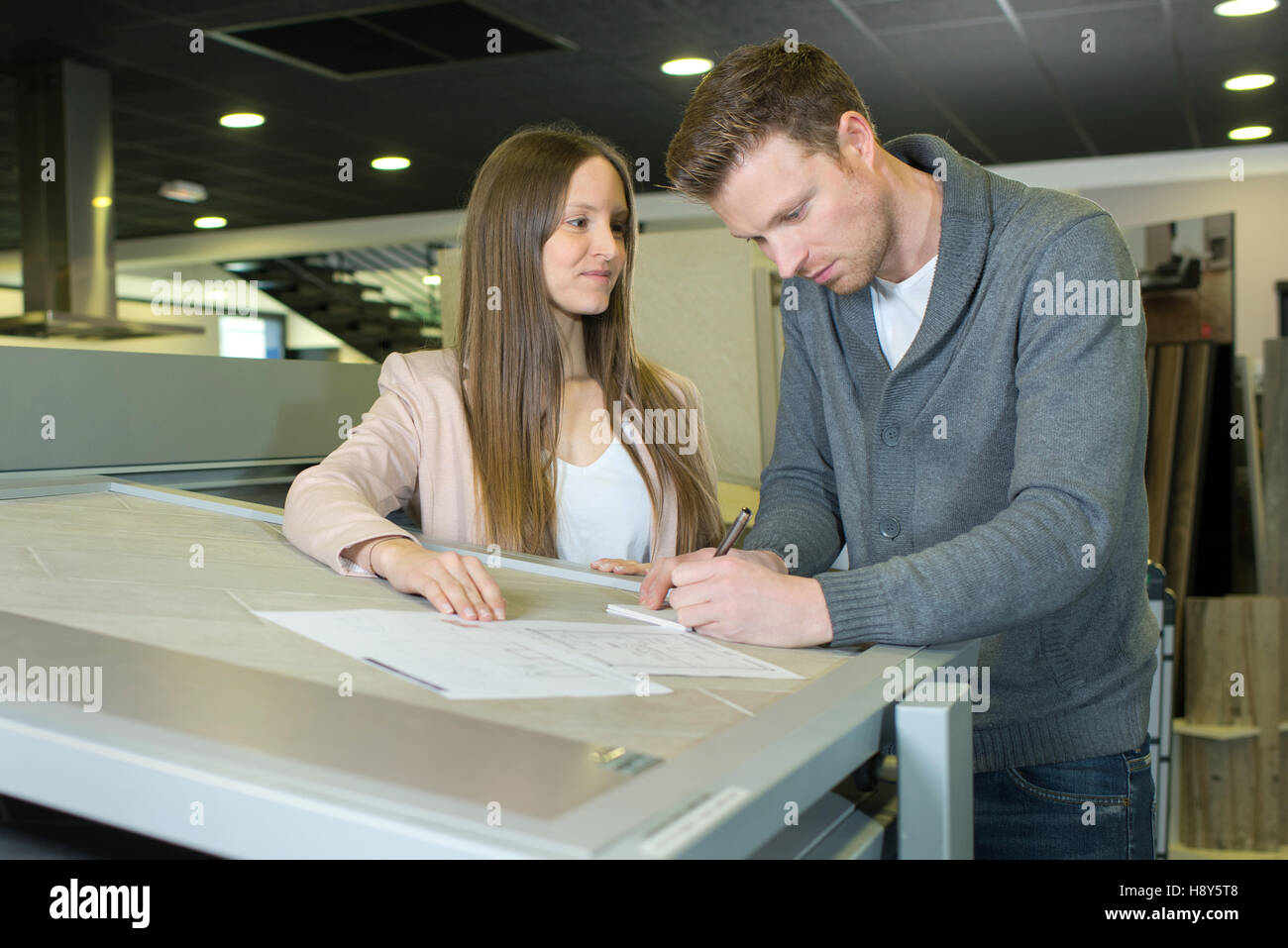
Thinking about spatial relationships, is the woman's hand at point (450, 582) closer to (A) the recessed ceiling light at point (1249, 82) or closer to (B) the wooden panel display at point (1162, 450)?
(B) the wooden panel display at point (1162, 450)

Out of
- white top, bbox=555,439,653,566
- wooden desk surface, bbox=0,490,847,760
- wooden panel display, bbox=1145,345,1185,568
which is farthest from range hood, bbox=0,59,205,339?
wooden panel display, bbox=1145,345,1185,568

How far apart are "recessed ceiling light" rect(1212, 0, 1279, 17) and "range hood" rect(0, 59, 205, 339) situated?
13.5ft

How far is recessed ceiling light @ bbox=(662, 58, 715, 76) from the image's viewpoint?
449 centimetres

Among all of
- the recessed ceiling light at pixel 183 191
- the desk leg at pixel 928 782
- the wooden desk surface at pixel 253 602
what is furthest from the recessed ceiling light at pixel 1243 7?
the recessed ceiling light at pixel 183 191

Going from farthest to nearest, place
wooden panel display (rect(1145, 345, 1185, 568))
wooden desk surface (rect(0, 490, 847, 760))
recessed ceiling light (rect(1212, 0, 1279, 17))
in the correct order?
recessed ceiling light (rect(1212, 0, 1279, 17))
wooden panel display (rect(1145, 345, 1185, 568))
wooden desk surface (rect(0, 490, 847, 760))

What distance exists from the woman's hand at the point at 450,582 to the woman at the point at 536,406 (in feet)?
1.56

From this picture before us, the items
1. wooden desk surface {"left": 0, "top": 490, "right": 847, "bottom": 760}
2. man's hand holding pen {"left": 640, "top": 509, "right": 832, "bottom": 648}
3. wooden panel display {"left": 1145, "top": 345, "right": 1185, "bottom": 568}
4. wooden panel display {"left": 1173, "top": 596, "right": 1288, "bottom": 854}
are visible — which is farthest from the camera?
wooden panel display {"left": 1145, "top": 345, "right": 1185, "bottom": 568}

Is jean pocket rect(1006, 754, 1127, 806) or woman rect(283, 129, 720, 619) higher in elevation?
woman rect(283, 129, 720, 619)

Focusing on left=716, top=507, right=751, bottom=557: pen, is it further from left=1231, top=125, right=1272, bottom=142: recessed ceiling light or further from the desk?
left=1231, top=125, right=1272, bottom=142: recessed ceiling light

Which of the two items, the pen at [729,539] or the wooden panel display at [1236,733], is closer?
the pen at [729,539]

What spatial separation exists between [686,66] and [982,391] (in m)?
3.74

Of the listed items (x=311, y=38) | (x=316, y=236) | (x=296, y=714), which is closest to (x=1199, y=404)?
(x=311, y=38)

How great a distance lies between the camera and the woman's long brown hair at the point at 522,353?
1625 millimetres

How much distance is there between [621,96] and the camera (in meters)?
5.02
